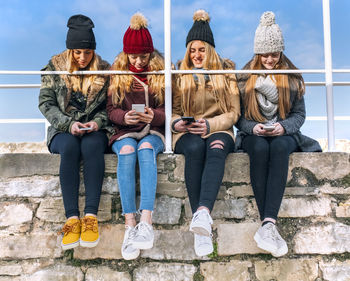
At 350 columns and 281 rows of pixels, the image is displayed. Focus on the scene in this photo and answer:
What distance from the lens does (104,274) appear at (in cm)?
250

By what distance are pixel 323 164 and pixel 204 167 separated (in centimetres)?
86

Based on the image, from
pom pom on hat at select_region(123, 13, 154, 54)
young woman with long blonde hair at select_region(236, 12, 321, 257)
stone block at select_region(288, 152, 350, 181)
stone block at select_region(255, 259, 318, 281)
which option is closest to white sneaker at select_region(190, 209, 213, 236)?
young woman with long blonde hair at select_region(236, 12, 321, 257)

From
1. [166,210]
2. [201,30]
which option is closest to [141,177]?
[166,210]

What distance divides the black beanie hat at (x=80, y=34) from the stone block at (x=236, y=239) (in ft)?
5.31

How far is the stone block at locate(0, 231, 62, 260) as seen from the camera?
101 inches

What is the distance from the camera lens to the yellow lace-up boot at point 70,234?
2.31 meters

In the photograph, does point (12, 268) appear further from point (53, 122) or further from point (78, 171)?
point (53, 122)

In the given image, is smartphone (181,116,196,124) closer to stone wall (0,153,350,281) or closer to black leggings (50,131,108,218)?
stone wall (0,153,350,281)

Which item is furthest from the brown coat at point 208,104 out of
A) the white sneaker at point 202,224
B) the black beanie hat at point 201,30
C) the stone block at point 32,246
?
the stone block at point 32,246

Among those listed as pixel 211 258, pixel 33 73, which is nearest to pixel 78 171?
pixel 33 73

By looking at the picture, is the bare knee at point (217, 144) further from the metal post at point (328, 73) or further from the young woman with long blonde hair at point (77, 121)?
the metal post at point (328, 73)

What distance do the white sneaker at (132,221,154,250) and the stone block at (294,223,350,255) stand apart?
1003 millimetres

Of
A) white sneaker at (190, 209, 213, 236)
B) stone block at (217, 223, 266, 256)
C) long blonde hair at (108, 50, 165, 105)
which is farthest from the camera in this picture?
long blonde hair at (108, 50, 165, 105)

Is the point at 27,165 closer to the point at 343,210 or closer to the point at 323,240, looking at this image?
the point at 323,240
